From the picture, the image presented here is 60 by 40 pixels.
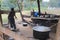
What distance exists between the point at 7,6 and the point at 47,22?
136 inches

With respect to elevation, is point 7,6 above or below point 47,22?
above

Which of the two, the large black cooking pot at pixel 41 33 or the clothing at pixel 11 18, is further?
the clothing at pixel 11 18

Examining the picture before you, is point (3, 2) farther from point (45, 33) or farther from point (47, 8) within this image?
point (45, 33)

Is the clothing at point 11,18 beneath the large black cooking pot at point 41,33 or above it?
above

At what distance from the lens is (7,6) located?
977cm

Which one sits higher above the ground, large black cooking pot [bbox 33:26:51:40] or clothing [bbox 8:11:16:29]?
clothing [bbox 8:11:16:29]

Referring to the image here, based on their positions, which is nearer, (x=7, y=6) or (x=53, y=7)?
(x=7, y=6)

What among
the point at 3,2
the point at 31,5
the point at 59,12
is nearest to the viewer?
the point at 3,2

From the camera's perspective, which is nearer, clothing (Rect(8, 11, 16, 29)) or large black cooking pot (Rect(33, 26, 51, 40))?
large black cooking pot (Rect(33, 26, 51, 40))

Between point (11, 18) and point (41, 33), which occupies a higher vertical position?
point (11, 18)

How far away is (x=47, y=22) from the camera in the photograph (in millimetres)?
7277

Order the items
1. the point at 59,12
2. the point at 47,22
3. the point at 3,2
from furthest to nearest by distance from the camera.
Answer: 1. the point at 59,12
2. the point at 3,2
3. the point at 47,22

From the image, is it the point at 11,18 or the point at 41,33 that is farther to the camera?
the point at 11,18

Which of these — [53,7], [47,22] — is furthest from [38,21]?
[53,7]
